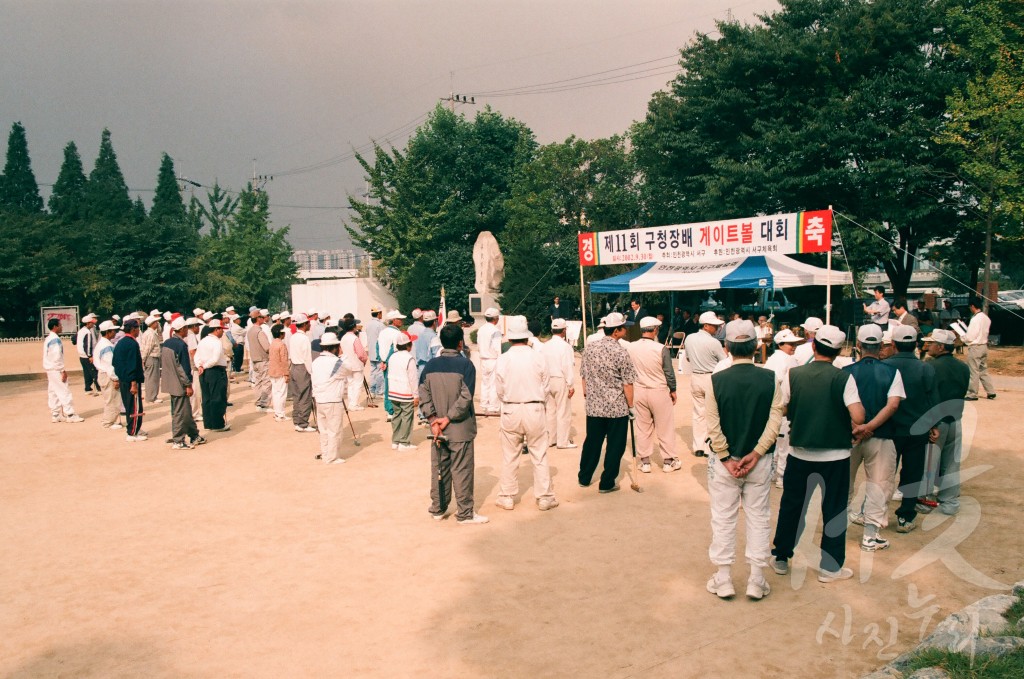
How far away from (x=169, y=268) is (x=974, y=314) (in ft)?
97.5

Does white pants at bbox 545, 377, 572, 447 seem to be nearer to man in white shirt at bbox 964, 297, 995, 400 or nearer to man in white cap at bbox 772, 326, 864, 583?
man in white cap at bbox 772, 326, 864, 583

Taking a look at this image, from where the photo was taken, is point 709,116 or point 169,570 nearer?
point 169,570

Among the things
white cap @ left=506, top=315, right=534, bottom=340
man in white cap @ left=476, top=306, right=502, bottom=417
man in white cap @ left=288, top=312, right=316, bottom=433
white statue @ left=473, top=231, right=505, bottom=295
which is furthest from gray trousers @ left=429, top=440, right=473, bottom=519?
white statue @ left=473, top=231, right=505, bottom=295

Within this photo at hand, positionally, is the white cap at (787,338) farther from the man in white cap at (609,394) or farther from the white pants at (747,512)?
the white pants at (747,512)

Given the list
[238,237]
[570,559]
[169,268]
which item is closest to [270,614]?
[570,559]

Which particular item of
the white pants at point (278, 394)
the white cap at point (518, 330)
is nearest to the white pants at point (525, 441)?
the white cap at point (518, 330)

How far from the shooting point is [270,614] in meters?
5.07

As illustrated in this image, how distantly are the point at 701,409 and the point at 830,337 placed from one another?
431cm

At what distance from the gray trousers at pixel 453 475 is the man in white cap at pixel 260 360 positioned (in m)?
7.64

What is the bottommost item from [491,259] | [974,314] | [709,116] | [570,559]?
[570,559]

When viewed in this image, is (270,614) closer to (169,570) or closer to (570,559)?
(169,570)

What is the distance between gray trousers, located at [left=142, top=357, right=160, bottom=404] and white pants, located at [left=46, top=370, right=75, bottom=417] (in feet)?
4.21

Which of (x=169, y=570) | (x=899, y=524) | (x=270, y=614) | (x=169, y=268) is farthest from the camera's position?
(x=169, y=268)

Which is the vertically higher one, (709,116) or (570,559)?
(709,116)
